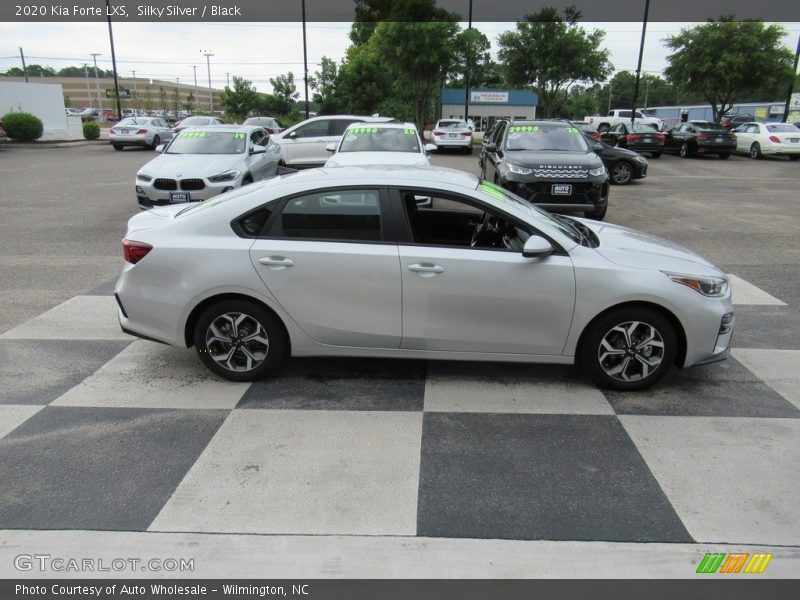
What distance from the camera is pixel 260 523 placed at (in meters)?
3.10

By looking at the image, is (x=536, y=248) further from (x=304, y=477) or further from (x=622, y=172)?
(x=622, y=172)

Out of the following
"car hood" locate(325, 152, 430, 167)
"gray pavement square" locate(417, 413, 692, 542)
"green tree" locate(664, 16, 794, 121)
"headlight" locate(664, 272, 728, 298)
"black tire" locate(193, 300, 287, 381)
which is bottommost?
"gray pavement square" locate(417, 413, 692, 542)

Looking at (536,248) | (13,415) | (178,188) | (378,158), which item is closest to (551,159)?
(378,158)

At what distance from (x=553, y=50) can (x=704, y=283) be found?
104ft

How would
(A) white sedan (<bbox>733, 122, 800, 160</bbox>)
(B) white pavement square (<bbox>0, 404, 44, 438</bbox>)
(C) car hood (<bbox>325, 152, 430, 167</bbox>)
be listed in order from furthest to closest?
(A) white sedan (<bbox>733, 122, 800, 160</bbox>) → (C) car hood (<bbox>325, 152, 430, 167</bbox>) → (B) white pavement square (<bbox>0, 404, 44, 438</bbox>)

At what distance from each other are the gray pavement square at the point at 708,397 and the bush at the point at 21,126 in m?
33.7

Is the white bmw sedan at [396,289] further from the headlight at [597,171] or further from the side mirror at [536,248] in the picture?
the headlight at [597,171]

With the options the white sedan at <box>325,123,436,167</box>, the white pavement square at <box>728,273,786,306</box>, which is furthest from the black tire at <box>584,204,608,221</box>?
the white pavement square at <box>728,273,786,306</box>

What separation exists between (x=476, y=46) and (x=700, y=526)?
33.9m

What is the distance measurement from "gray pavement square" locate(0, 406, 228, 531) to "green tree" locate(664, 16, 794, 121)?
36010 millimetres

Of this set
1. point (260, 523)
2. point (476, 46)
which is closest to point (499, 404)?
point (260, 523)

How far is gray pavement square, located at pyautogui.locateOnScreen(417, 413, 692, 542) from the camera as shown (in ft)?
10.1

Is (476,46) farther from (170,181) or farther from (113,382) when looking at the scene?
(113,382)

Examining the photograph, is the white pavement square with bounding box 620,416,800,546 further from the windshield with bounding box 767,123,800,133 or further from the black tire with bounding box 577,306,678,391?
the windshield with bounding box 767,123,800,133
